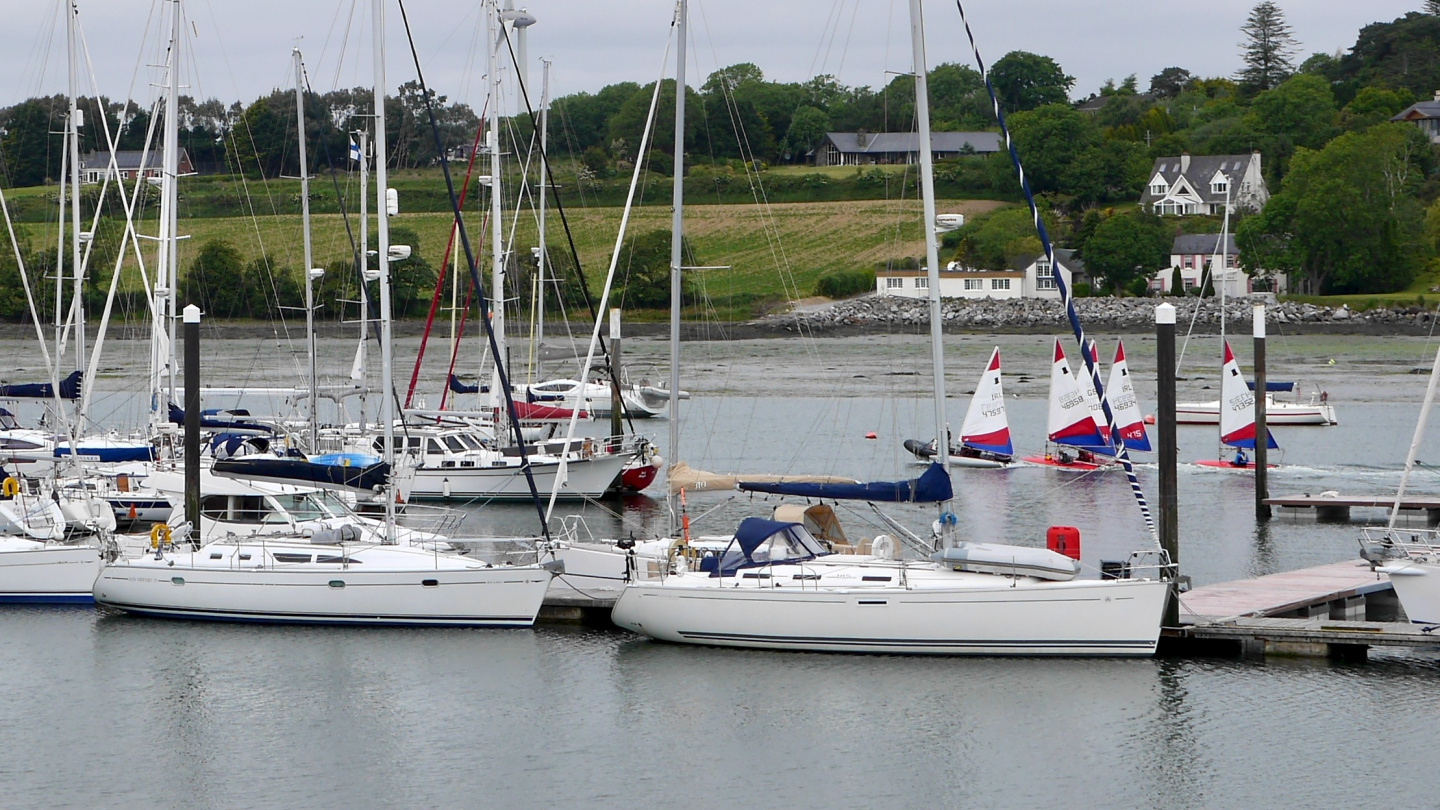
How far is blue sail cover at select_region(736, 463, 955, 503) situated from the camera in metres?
25.9

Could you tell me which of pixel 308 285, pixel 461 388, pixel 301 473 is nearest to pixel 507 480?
pixel 308 285

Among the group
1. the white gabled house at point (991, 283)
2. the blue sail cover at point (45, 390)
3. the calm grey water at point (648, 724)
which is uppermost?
the white gabled house at point (991, 283)

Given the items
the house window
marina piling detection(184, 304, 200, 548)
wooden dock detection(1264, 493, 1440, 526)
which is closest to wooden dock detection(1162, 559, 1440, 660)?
wooden dock detection(1264, 493, 1440, 526)

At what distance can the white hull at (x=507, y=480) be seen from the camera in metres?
39.9

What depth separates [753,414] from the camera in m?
65.5

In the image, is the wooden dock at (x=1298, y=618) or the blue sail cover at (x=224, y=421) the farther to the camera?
the blue sail cover at (x=224, y=421)

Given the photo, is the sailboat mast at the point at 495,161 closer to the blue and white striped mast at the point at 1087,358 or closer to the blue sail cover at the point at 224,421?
the blue sail cover at the point at 224,421

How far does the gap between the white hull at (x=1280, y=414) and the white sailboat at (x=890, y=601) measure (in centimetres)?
3769

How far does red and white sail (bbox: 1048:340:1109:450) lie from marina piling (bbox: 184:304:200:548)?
27.1 meters

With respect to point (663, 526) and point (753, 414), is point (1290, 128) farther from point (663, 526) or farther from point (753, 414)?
point (663, 526)

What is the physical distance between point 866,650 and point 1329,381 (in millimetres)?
58429

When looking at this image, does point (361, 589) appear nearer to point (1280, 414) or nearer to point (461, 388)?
point (461, 388)

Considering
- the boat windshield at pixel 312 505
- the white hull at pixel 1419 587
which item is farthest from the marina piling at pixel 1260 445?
the boat windshield at pixel 312 505

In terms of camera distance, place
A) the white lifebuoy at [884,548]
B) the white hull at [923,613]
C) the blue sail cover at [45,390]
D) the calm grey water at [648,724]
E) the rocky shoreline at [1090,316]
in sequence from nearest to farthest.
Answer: the calm grey water at [648,724] < the white hull at [923,613] < the white lifebuoy at [884,548] < the blue sail cover at [45,390] < the rocky shoreline at [1090,316]
